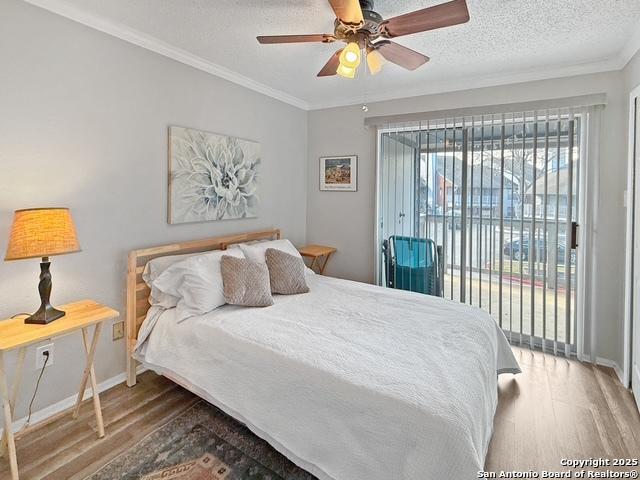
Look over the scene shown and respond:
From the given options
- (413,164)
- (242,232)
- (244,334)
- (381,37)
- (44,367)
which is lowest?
(44,367)

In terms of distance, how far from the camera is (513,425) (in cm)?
216

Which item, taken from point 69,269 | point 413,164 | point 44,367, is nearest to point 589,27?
point 413,164

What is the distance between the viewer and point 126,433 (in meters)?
2.08

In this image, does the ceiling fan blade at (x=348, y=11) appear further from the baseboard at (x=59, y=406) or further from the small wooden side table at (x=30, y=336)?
the baseboard at (x=59, y=406)

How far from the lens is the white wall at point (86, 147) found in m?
2.00

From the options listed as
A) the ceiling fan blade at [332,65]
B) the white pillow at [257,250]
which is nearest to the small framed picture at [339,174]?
the white pillow at [257,250]

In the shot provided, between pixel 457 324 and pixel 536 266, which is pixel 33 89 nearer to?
pixel 457 324

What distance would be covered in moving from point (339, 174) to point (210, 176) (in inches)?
63.2

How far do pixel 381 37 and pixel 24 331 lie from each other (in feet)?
8.14

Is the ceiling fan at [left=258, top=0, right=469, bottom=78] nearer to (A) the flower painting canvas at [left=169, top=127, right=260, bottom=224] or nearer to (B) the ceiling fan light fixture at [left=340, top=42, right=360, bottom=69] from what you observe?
(B) the ceiling fan light fixture at [left=340, top=42, right=360, bottom=69]

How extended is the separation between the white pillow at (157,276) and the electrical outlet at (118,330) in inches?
10.6

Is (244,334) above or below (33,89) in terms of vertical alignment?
below

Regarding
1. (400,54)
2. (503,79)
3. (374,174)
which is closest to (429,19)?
(400,54)

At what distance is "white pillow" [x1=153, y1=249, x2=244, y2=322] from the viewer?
2.39 metres
